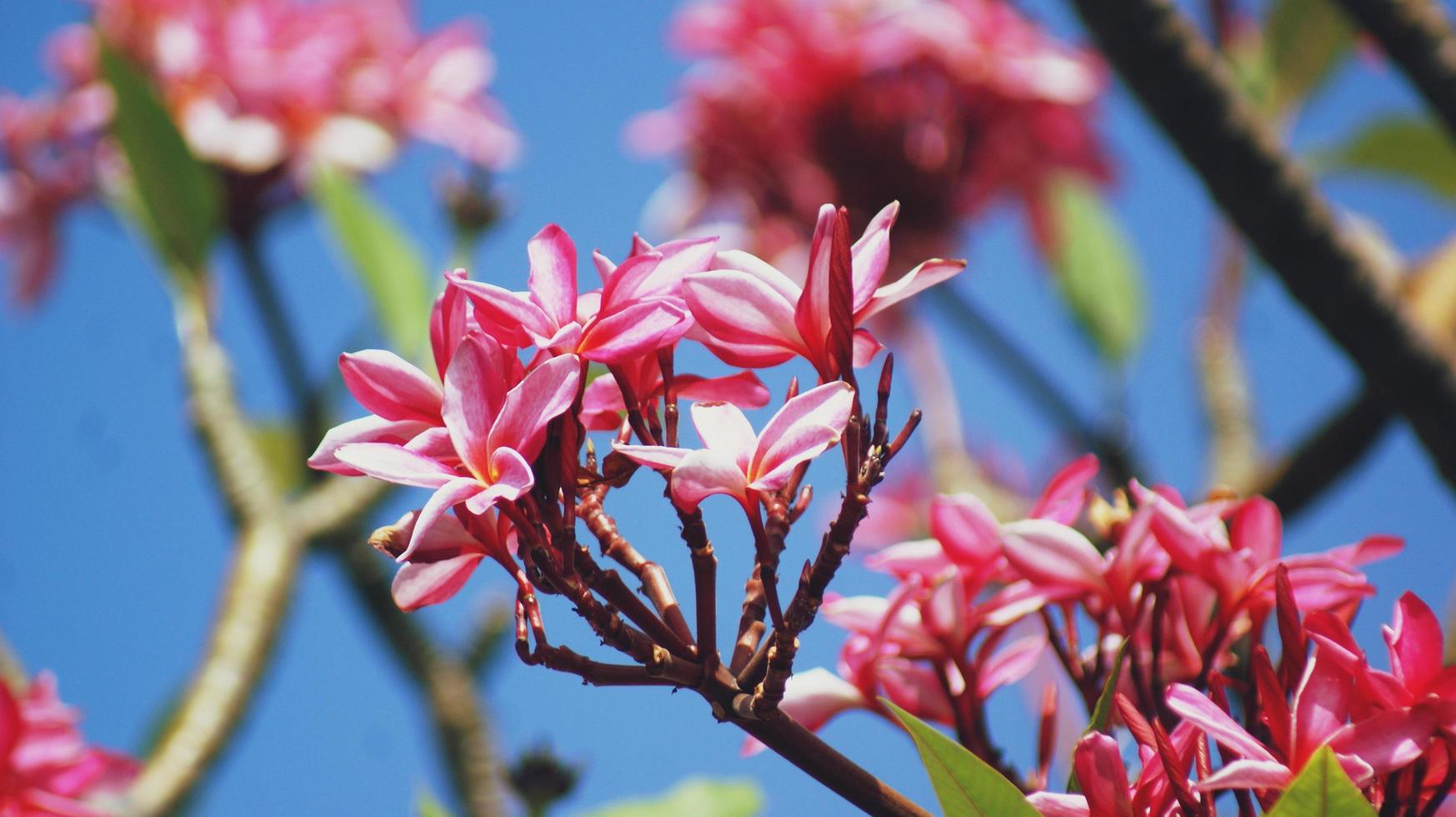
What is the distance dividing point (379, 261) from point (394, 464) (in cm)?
80

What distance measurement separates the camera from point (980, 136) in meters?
1.50

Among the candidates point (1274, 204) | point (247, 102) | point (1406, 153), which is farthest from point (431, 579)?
point (1406, 153)

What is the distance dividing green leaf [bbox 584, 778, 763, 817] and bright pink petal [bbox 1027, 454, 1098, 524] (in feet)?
0.67

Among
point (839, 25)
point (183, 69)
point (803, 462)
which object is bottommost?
point (803, 462)

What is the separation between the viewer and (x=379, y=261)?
1.12m

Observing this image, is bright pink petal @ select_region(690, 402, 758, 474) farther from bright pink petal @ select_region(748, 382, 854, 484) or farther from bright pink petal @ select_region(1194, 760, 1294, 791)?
bright pink petal @ select_region(1194, 760, 1294, 791)

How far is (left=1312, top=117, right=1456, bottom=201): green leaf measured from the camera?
4.73 ft

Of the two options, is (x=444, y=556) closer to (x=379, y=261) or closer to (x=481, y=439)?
(x=481, y=439)

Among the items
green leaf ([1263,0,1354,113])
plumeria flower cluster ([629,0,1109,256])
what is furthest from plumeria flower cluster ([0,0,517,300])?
green leaf ([1263,0,1354,113])

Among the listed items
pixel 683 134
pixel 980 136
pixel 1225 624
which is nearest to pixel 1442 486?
pixel 1225 624

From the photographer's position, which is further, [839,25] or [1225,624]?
[839,25]

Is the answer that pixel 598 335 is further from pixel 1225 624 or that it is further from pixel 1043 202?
pixel 1043 202

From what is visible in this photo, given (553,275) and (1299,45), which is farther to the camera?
(1299,45)

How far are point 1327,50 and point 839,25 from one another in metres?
0.49
